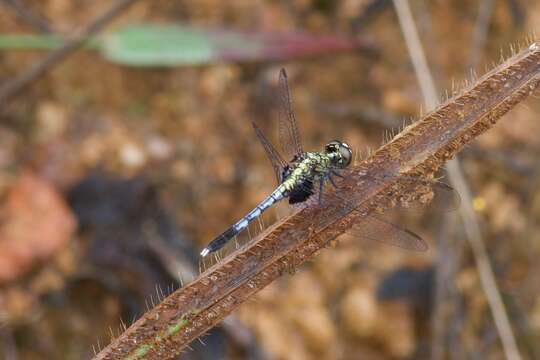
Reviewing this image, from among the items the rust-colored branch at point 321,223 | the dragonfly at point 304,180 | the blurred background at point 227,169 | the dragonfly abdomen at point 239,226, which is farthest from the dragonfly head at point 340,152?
the blurred background at point 227,169

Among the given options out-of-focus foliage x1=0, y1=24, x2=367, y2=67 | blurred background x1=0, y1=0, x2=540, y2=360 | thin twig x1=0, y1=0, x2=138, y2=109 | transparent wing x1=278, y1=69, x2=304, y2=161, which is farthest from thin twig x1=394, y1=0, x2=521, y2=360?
thin twig x1=0, y1=0, x2=138, y2=109

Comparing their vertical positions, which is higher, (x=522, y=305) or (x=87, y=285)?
(x=87, y=285)

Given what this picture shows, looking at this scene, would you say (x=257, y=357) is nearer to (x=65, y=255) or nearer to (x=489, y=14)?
(x=65, y=255)

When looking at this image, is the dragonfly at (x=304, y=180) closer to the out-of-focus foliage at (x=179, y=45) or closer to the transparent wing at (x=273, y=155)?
the transparent wing at (x=273, y=155)

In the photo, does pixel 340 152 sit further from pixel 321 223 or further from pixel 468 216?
pixel 468 216

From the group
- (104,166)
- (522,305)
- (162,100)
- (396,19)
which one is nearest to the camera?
(522,305)

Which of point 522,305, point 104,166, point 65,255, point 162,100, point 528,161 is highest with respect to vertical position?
point 162,100

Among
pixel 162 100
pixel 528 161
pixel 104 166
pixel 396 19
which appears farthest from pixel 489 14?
pixel 104 166
